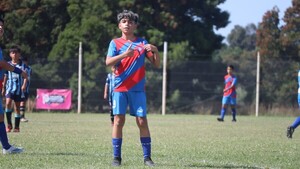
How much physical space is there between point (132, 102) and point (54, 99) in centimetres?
2311

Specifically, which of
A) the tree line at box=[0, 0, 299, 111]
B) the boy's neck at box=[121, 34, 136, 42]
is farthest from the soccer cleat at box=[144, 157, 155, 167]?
the tree line at box=[0, 0, 299, 111]

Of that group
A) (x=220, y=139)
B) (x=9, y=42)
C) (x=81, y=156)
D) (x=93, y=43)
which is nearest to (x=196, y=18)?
(x=93, y=43)

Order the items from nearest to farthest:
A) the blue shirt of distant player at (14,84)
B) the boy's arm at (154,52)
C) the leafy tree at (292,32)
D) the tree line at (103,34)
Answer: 1. the boy's arm at (154,52)
2. the blue shirt of distant player at (14,84)
3. the tree line at (103,34)
4. the leafy tree at (292,32)

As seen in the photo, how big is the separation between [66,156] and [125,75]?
1668 millimetres

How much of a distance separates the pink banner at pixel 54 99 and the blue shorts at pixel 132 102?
74.5ft

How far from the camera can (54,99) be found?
31.4 metres

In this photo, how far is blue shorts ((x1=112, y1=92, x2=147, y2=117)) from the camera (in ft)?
28.3

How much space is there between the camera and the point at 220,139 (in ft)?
45.2

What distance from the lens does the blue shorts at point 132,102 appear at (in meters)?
8.63

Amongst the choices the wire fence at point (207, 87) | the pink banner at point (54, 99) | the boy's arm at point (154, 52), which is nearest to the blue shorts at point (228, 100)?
the wire fence at point (207, 87)

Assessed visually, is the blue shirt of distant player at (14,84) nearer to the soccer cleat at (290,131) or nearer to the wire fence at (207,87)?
the soccer cleat at (290,131)

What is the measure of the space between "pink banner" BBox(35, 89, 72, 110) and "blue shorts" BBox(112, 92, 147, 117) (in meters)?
22.7

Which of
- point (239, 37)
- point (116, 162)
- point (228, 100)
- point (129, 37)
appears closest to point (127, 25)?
point (129, 37)

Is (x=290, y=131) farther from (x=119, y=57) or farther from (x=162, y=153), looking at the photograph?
(x=119, y=57)
